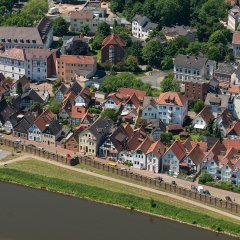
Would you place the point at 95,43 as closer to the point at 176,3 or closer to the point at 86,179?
the point at 176,3

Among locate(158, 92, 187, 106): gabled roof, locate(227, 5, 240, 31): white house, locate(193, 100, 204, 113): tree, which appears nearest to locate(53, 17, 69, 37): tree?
locate(227, 5, 240, 31): white house

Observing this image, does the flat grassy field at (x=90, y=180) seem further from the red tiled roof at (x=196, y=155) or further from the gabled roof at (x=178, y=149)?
the red tiled roof at (x=196, y=155)

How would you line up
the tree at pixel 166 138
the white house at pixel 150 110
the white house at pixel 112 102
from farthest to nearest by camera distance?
the white house at pixel 112 102 → the white house at pixel 150 110 → the tree at pixel 166 138

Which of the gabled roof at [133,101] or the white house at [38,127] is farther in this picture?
the gabled roof at [133,101]

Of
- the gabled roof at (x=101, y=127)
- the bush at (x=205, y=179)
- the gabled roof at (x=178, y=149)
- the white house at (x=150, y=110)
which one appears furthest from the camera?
the white house at (x=150, y=110)

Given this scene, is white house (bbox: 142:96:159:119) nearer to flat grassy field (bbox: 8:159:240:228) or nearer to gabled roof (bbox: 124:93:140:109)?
gabled roof (bbox: 124:93:140:109)

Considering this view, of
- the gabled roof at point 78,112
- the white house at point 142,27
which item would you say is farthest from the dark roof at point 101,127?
the white house at point 142,27
